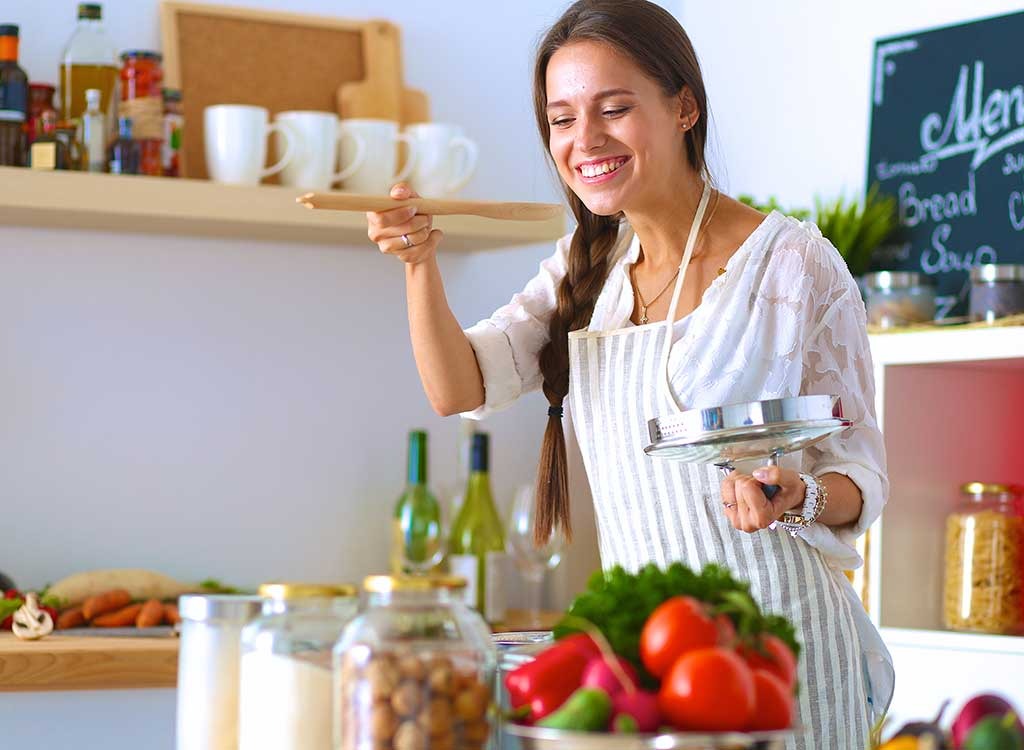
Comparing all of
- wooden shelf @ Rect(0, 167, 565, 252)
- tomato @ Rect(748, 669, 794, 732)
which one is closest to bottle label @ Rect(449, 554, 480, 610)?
wooden shelf @ Rect(0, 167, 565, 252)

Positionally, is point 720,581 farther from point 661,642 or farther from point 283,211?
point 283,211

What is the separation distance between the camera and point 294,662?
0.98 metres

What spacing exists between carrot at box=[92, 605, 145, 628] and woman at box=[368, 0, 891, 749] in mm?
897

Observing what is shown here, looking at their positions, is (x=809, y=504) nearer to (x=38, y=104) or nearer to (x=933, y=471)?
(x=933, y=471)

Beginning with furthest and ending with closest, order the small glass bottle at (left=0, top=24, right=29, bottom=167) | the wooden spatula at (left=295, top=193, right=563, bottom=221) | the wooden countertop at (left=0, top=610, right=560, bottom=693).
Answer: the small glass bottle at (left=0, top=24, right=29, bottom=167), the wooden countertop at (left=0, top=610, right=560, bottom=693), the wooden spatula at (left=295, top=193, right=563, bottom=221)

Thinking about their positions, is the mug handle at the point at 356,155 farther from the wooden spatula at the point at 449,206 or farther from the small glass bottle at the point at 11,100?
the wooden spatula at the point at 449,206

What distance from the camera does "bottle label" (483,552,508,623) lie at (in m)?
2.67

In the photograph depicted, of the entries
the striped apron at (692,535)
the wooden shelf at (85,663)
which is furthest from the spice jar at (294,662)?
the wooden shelf at (85,663)

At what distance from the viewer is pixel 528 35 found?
290 centimetres

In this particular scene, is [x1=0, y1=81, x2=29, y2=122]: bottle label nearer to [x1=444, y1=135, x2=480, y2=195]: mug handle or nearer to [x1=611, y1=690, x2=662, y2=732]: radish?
[x1=444, y1=135, x2=480, y2=195]: mug handle

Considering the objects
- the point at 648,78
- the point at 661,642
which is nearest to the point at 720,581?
the point at 661,642

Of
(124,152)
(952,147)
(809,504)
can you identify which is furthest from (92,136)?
(809,504)

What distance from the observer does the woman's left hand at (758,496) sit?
3.99ft

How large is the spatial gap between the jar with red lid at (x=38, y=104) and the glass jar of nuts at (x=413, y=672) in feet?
5.56
